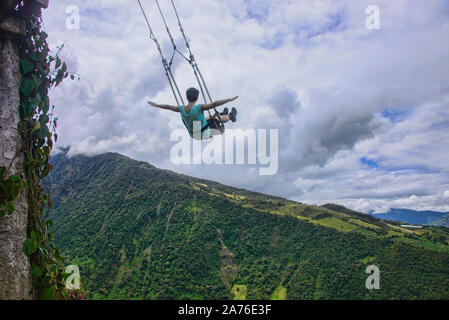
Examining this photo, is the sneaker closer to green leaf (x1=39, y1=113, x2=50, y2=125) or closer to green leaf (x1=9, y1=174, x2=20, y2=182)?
green leaf (x1=39, y1=113, x2=50, y2=125)

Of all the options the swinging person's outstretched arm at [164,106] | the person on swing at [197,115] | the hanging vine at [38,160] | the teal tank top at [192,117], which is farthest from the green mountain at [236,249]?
the hanging vine at [38,160]

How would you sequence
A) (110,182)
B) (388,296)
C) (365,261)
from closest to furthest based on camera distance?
(388,296), (365,261), (110,182)

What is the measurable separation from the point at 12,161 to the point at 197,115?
2.78 m

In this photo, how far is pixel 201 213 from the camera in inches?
5782

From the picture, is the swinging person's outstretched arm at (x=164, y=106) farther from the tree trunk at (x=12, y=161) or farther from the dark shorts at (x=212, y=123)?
the tree trunk at (x=12, y=161)

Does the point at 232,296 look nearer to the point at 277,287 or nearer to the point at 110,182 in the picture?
the point at 277,287

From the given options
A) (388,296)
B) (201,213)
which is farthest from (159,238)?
(388,296)

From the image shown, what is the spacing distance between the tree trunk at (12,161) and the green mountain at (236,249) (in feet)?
329

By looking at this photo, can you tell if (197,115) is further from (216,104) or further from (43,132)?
(43,132)

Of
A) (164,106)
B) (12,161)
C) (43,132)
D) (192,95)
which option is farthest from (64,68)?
(192,95)

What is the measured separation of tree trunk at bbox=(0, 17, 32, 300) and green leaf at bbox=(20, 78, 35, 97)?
0.05 metres

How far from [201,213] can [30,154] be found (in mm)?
145951

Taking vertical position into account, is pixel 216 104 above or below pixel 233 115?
below

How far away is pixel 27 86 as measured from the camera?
3.48 meters
